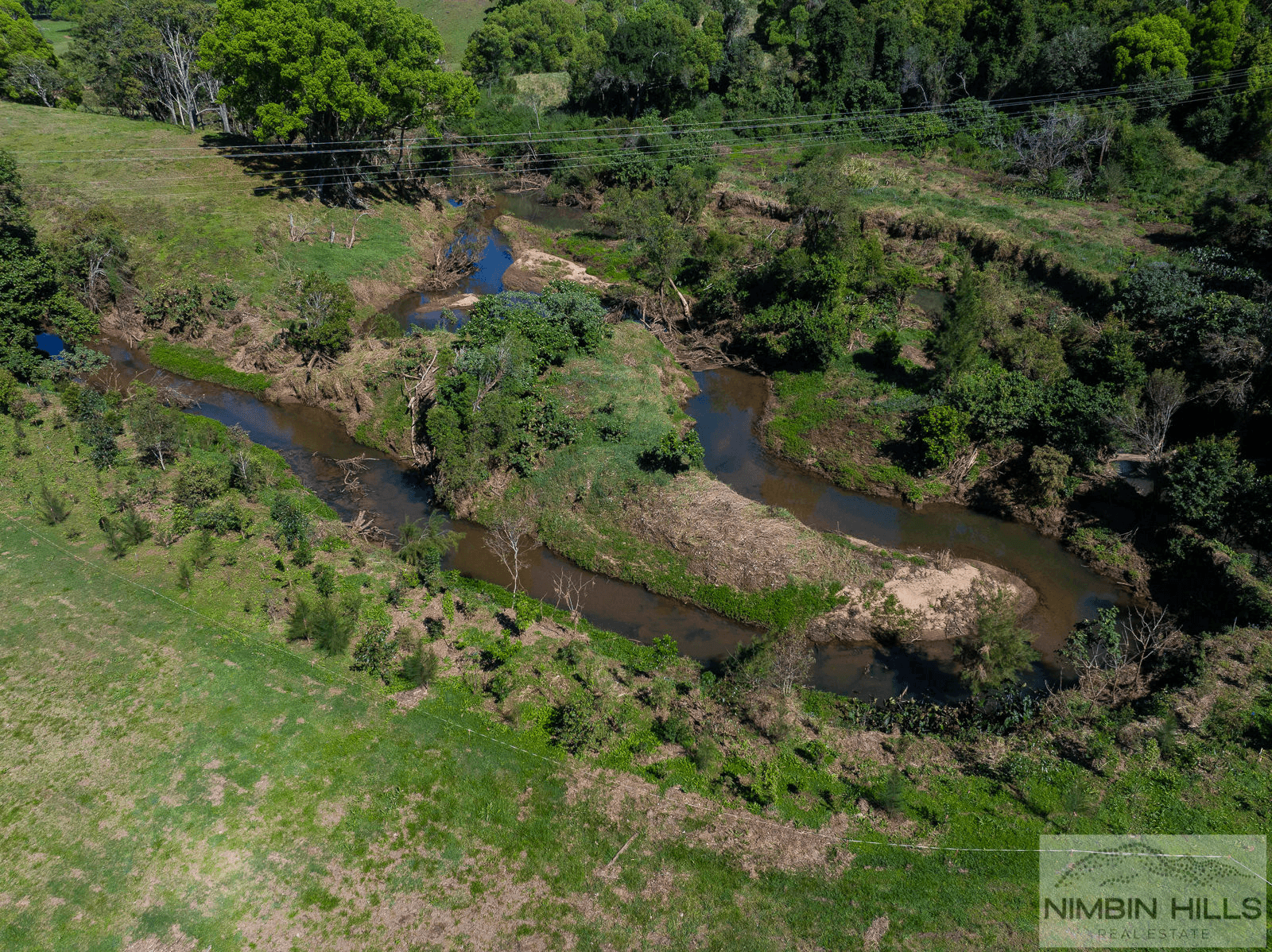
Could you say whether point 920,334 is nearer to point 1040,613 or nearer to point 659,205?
point 1040,613

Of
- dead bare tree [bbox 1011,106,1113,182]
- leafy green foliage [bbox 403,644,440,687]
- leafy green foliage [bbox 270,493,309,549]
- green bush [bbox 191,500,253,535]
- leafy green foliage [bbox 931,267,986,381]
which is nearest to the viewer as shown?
leafy green foliage [bbox 403,644,440,687]

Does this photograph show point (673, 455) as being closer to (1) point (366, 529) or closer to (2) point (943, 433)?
(2) point (943, 433)

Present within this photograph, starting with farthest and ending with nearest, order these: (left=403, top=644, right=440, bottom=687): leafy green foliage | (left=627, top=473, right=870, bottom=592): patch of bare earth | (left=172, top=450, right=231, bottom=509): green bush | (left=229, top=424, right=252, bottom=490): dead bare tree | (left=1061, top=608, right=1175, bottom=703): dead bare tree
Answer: (left=229, top=424, right=252, bottom=490): dead bare tree < (left=172, top=450, right=231, bottom=509): green bush < (left=627, top=473, right=870, bottom=592): patch of bare earth < (left=1061, top=608, right=1175, bottom=703): dead bare tree < (left=403, top=644, right=440, bottom=687): leafy green foliage

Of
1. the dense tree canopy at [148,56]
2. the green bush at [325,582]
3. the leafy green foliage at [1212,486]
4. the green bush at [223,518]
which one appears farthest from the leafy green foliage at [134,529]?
the dense tree canopy at [148,56]

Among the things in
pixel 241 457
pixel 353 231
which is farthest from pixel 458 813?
pixel 353 231

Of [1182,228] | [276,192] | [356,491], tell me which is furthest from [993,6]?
[356,491]

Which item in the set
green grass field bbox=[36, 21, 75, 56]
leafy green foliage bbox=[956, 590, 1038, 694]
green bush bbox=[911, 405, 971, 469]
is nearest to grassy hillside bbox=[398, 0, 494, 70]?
green grass field bbox=[36, 21, 75, 56]

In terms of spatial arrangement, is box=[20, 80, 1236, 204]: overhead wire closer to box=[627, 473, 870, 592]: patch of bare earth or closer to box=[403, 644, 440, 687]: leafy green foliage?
box=[627, 473, 870, 592]: patch of bare earth
